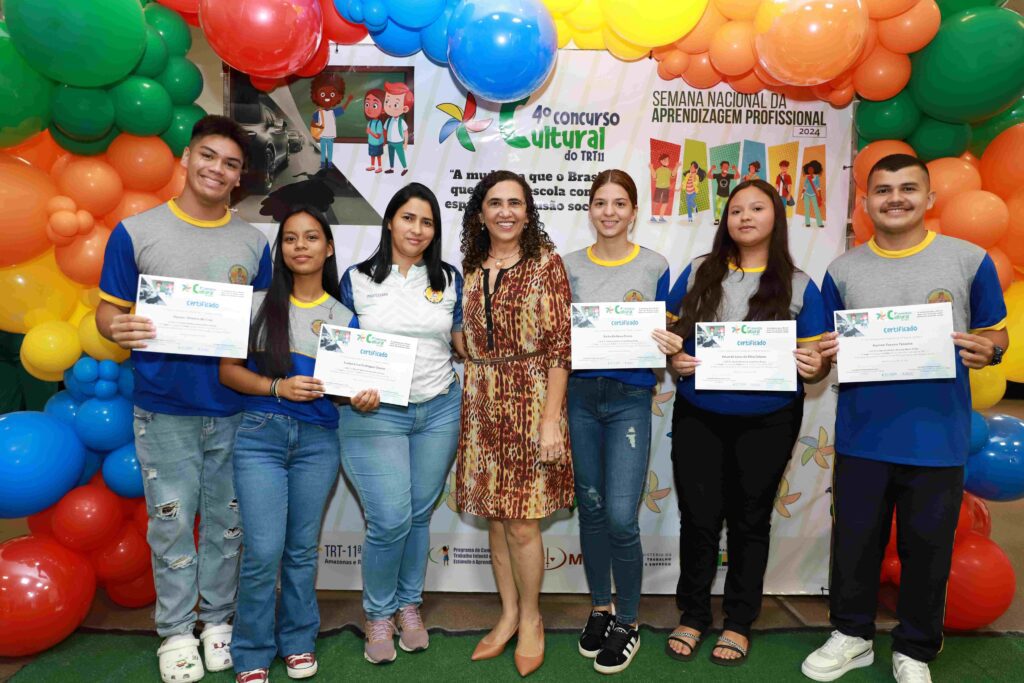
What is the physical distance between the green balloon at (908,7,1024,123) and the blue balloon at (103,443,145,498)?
374 cm

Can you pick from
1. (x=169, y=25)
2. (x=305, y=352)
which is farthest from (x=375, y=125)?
(x=305, y=352)

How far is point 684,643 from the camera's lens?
2.77 metres

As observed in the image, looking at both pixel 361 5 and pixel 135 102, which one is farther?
pixel 361 5

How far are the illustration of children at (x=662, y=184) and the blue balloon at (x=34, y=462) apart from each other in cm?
281

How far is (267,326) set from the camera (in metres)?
2.46

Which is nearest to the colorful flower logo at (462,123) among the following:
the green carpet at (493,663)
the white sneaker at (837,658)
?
the green carpet at (493,663)

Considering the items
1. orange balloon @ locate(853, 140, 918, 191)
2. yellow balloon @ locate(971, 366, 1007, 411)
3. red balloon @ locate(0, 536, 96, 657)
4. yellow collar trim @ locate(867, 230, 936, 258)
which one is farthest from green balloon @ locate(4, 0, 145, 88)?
yellow balloon @ locate(971, 366, 1007, 411)

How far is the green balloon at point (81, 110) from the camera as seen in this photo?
2.63m

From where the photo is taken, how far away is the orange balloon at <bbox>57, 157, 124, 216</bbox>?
2.70 metres

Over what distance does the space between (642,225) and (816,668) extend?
2.07 meters

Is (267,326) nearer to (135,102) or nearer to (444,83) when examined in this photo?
(135,102)

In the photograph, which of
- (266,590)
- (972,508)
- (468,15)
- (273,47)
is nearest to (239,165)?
(273,47)

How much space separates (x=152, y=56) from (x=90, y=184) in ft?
1.94

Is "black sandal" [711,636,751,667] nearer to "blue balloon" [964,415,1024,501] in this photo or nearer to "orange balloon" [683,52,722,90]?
"blue balloon" [964,415,1024,501]
